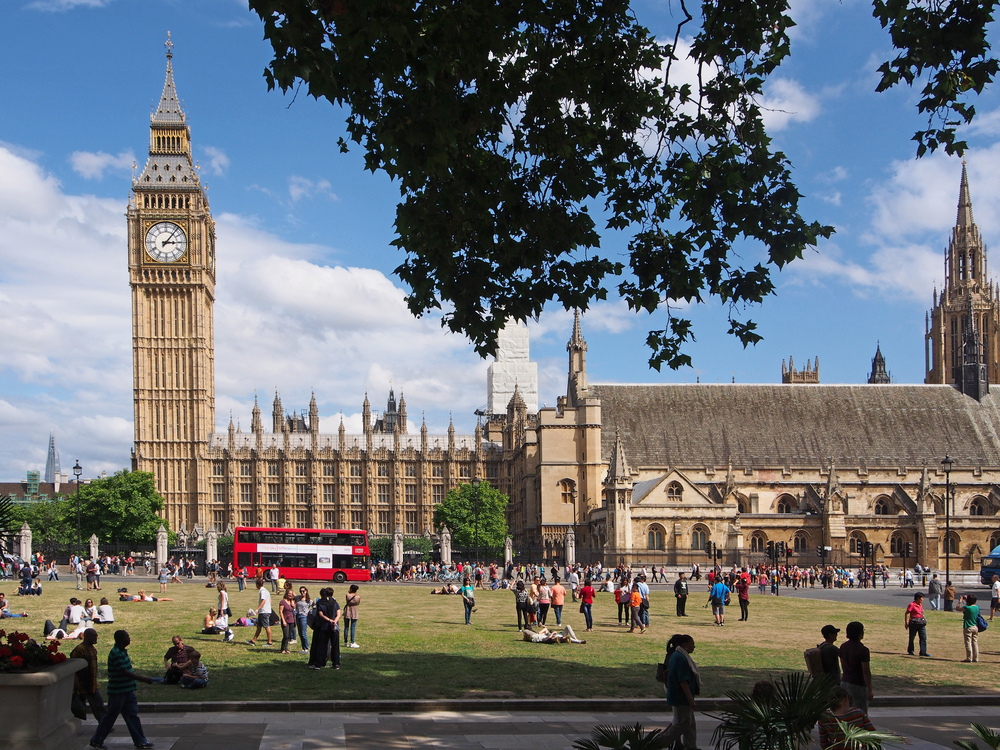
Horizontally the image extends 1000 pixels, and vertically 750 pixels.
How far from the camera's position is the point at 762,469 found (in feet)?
249

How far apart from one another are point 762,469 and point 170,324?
2518 inches

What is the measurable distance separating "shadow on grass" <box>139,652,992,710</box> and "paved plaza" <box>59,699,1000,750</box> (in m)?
1.14

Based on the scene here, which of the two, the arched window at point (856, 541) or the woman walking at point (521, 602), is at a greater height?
the woman walking at point (521, 602)

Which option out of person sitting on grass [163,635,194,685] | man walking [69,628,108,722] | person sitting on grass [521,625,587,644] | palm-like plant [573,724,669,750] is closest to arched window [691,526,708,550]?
person sitting on grass [521,625,587,644]

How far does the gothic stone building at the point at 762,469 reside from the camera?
222 ft

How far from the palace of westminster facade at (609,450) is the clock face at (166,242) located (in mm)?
128

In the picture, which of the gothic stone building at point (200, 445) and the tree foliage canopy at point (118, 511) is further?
the gothic stone building at point (200, 445)

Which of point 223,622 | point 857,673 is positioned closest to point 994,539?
point 223,622

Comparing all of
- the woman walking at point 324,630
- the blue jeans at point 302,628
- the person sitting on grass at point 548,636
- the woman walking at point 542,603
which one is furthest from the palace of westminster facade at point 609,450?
the woman walking at point 324,630

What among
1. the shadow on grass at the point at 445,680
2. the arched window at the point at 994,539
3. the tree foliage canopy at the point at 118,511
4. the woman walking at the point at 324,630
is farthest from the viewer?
the tree foliage canopy at the point at 118,511

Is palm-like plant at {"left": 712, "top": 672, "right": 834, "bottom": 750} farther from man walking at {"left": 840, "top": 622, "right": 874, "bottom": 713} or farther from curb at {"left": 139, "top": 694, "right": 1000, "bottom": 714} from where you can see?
curb at {"left": 139, "top": 694, "right": 1000, "bottom": 714}

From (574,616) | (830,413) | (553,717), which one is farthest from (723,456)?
(553,717)

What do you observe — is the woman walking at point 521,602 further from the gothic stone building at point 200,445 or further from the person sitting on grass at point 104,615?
the gothic stone building at point 200,445

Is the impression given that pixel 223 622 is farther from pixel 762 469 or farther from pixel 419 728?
pixel 762 469
